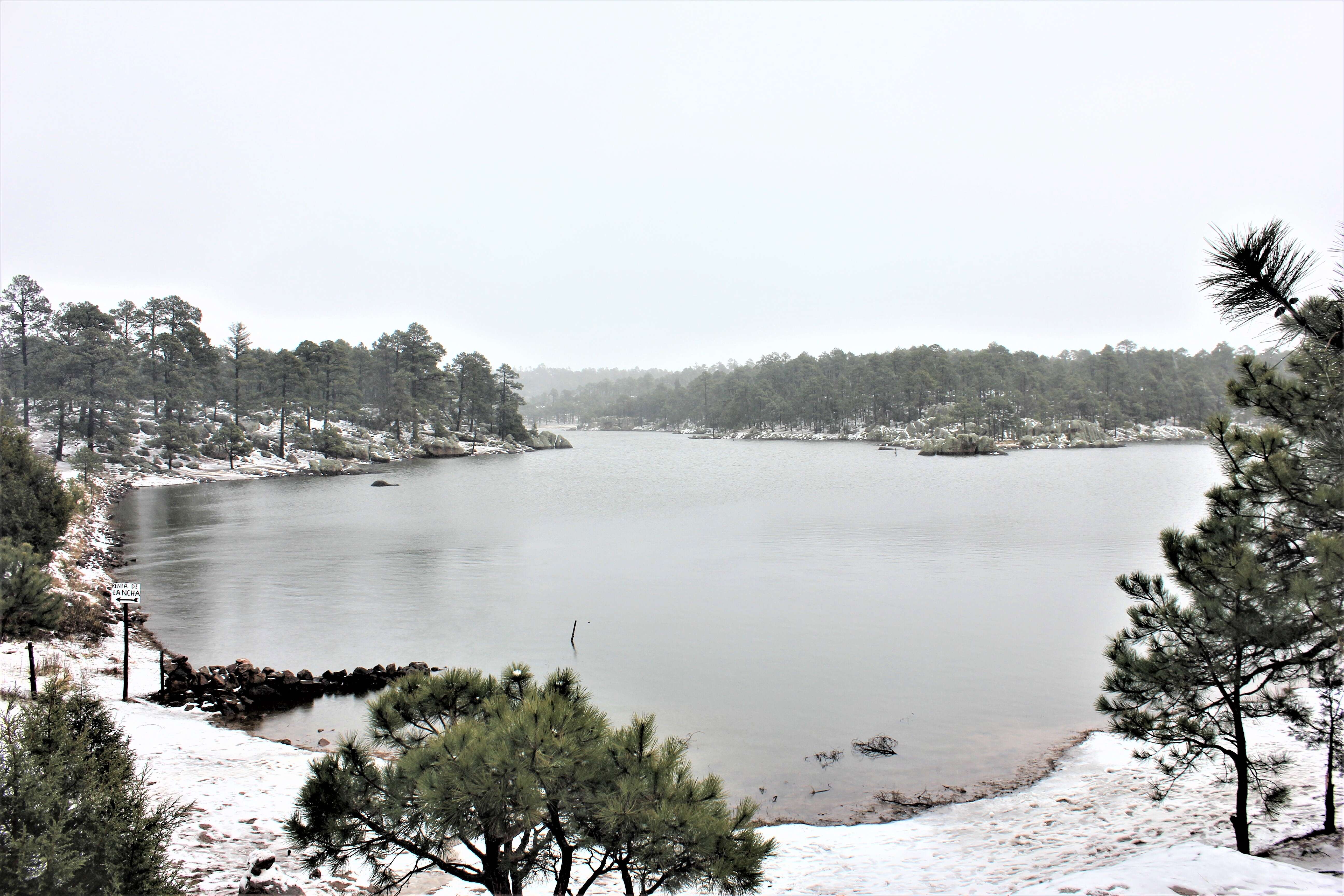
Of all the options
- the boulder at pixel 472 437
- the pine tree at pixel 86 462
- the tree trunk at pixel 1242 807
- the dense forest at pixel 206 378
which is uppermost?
the dense forest at pixel 206 378

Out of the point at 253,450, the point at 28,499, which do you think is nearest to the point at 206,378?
the point at 253,450

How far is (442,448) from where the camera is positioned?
72.1m

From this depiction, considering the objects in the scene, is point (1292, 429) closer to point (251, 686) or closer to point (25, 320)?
point (251, 686)

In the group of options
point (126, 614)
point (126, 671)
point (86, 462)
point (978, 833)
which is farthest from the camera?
point (86, 462)

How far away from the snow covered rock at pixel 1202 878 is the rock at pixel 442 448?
72.6 m

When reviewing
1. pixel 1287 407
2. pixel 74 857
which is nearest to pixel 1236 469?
pixel 1287 407

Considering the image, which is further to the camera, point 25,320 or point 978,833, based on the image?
point 25,320

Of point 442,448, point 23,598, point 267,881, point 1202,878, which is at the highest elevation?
point 442,448

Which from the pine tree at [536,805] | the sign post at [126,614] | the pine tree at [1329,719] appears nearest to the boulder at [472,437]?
the sign post at [126,614]

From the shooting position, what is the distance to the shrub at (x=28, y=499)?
1249 cm

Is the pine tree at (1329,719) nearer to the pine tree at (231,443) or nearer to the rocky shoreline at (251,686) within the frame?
the rocky shoreline at (251,686)

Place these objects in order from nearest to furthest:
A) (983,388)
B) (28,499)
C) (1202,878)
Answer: (1202,878) < (28,499) < (983,388)

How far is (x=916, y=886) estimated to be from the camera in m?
5.15

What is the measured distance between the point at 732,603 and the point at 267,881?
12.8m
